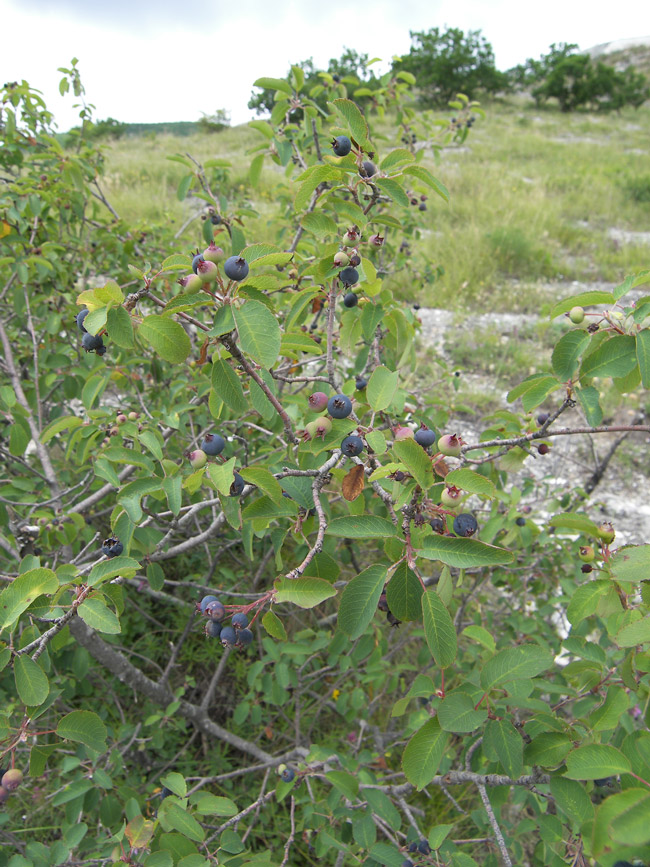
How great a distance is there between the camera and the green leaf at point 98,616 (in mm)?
812

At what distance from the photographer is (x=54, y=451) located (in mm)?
2986

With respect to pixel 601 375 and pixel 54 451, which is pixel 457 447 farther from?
pixel 54 451

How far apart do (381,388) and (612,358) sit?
1.43 ft

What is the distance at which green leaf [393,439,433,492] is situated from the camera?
0.75 metres

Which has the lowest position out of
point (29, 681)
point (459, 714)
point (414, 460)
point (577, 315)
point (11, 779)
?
point (11, 779)

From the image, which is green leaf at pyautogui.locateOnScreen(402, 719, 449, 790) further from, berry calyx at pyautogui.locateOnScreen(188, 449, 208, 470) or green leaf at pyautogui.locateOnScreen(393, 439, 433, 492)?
berry calyx at pyautogui.locateOnScreen(188, 449, 208, 470)

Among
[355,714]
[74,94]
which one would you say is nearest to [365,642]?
[355,714]

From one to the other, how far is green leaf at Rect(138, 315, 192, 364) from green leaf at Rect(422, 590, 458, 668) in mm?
535

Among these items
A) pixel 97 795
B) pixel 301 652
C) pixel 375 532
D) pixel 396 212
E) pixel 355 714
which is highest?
pixel 396 212

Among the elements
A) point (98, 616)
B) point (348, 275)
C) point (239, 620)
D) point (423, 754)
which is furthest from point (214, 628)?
point (348, 275)

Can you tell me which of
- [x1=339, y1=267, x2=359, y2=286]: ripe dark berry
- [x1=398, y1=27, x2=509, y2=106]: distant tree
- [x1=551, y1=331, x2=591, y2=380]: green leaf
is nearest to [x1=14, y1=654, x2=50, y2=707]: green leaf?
[x1=339, y1=267, x2=359, y2=286]: ripe dark berry

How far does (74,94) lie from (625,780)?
130 inches

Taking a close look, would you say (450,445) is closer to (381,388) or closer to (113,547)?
(381,388)

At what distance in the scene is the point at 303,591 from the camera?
765 mm
